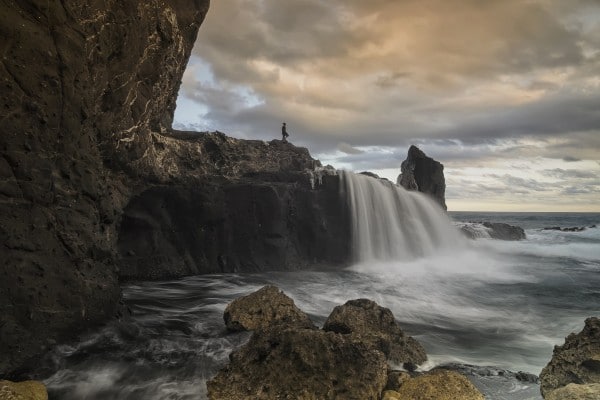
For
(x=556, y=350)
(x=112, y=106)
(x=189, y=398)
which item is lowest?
(x=189, y=398)

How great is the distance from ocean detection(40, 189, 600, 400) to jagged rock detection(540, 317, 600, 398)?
484mm

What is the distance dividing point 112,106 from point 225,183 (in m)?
8.90

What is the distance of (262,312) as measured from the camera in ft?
31.4

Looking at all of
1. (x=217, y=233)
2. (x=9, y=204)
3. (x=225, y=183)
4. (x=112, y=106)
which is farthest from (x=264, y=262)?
(x=9, y=204)

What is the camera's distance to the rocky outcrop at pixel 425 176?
141 ft

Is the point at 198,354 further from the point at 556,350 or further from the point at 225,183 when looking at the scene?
the point at 225,183

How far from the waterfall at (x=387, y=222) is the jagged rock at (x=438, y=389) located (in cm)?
1783

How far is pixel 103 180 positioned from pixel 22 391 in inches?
235

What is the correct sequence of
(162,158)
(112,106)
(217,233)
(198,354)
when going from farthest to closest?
1. (217,233)
2. (162,158)
3. (112,106)
4. (198,354)

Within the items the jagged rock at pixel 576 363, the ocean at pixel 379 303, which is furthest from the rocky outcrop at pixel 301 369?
the jagged rock at pixel 576 363

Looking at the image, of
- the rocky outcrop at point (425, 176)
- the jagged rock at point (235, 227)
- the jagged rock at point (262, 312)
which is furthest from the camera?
the rocky outcrop at point (425, 176)

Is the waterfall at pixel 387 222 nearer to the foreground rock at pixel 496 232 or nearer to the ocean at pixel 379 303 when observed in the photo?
the ocean at pixel 379 303

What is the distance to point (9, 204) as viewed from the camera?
7.64m

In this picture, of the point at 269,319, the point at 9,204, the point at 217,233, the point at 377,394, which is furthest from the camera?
the point at 217,233
